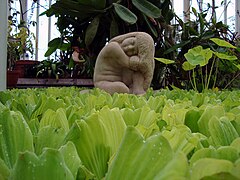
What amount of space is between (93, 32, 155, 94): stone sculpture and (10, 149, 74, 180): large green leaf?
147 centimetres

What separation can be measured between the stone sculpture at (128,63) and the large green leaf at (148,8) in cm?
63

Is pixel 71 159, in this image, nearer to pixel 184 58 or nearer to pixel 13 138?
pixel 13 138

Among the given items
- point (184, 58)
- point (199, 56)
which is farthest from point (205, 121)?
point (184, 58)

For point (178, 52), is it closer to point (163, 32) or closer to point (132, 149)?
point (163, 32)

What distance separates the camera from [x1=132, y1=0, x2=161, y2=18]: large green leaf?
230cm

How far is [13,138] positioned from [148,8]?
2.21 m

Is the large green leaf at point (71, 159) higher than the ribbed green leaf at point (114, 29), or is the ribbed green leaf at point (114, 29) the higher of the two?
the ribbed green leaf at point (114, 29)

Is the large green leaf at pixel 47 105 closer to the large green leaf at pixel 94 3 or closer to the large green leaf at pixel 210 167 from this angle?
the large green leaf at pixel 210 167

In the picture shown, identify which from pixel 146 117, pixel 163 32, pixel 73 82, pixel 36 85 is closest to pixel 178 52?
pixel 163 32

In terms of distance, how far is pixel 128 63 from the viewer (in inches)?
66.7

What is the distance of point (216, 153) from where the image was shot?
174 mm

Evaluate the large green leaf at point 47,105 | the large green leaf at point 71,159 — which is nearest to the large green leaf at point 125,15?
the large green leaf at point 47,105

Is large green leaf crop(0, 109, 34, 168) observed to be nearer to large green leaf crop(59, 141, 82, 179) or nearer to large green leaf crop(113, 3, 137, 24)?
large green leaf crop(59, 141, 82, 179)

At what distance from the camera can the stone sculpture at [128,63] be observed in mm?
1683
